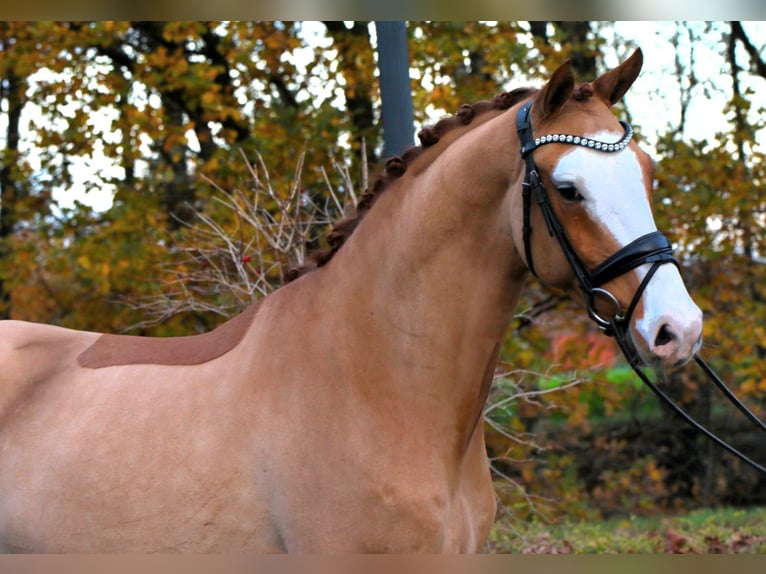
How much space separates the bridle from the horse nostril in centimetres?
10

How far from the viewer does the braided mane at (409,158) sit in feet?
9.43

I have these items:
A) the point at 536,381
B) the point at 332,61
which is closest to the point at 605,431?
the point at 536,381

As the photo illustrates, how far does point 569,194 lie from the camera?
2.49 m

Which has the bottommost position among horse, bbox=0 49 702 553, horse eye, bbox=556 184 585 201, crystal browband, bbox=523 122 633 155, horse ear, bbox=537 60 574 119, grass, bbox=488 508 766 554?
grass, bbox=488 508 766 554

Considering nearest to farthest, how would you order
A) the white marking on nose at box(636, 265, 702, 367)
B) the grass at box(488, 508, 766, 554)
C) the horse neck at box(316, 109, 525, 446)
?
the white marking on nose at box(636, 265, 702, 367)
the horse neck at box(316, 109, 525, 446)
the grass at box(488, 508, 766, 554)

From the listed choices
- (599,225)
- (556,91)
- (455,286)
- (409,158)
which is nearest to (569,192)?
(599,225)

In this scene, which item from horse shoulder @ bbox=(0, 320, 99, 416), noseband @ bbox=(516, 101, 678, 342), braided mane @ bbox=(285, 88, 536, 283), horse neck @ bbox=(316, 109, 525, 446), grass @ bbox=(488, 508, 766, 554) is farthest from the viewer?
grass @ bbox=(488, 508, 766, 554)

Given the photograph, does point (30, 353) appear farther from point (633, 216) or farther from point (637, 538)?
point (637, 538)

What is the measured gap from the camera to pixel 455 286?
2680 mm

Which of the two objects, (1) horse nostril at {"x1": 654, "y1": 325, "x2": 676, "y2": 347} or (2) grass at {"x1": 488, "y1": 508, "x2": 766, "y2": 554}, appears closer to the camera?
(1) horse nostril at {"x1": 654, "y1": 325, "x2": 676, "y2": 347}

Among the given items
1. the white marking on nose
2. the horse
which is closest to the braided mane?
the horse

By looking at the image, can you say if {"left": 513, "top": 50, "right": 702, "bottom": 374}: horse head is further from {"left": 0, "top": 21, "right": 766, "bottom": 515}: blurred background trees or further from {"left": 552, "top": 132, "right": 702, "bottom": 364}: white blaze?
{"left": 0, "top": 21, "right": 766, "bottom": 515}: blurred background trees

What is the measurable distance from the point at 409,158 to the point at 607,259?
2.57 feet

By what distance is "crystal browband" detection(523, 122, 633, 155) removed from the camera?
246cm
